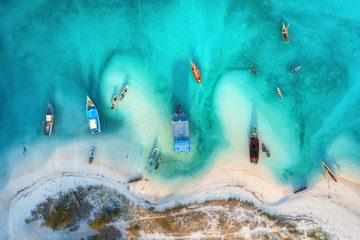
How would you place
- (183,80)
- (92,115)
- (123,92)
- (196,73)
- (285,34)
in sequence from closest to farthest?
(285,34), (196,73), (92,115), (123,92), (183,80)

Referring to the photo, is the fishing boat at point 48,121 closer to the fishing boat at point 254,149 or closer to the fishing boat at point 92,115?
the fishing boat at point 92,115

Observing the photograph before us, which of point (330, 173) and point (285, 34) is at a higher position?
point (285, 34)

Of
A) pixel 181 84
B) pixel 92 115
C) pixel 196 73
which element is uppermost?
pixel 196 73

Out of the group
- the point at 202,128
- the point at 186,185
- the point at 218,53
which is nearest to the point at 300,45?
the point at 218,53

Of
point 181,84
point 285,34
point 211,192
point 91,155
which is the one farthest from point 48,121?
point 285,34

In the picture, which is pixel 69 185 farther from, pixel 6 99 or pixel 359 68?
pixel 359 68

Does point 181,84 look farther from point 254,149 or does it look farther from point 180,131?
point 254,149

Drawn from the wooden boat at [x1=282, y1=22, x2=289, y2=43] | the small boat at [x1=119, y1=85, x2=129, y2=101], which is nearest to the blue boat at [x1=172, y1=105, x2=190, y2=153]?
the small boat at [x1=119, y1=85, x2=129, y2=101]

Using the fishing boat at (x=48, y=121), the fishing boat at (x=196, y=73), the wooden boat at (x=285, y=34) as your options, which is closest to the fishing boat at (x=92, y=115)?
the fishing boat at (x=48, y=121)
